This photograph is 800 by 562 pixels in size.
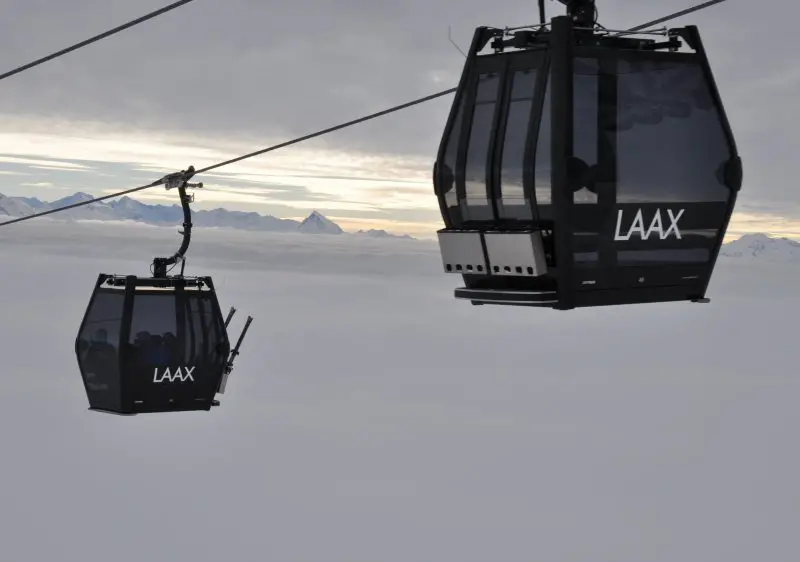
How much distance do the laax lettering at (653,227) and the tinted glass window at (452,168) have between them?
1.36 meters

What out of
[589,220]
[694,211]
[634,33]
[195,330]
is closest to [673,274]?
[694,211]

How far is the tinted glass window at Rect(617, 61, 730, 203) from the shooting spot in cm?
1095

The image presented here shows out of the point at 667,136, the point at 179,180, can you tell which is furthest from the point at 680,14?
the point at 179,180

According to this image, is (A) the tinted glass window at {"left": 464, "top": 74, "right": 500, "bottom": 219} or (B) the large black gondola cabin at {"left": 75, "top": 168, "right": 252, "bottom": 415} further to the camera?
(B) the large black gondola cabin at {"left": 75, "top": 168, "right": 252, "bottom": 415}

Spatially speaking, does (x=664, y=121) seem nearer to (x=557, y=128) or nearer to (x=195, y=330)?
(x=557, y=128)

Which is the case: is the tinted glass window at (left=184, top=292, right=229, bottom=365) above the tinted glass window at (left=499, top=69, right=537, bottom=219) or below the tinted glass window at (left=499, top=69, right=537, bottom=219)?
below

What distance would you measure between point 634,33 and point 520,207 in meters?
1.74

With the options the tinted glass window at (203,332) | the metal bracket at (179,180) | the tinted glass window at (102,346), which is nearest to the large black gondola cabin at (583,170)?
the metal bracket at (179,180)

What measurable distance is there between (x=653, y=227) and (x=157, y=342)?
34.3 feet

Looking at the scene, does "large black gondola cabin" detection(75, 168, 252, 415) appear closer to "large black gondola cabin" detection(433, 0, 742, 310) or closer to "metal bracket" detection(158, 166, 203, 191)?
"metal bracket" detection(158, 166, 203, 191)

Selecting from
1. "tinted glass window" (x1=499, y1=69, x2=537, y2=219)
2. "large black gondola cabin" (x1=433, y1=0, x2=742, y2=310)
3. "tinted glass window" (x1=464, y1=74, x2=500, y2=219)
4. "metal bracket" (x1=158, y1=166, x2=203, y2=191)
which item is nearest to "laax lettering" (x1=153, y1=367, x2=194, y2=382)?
"metal bracket" (x1=158, y1=166, x2=203, y2=191)

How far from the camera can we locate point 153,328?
19.9 metres

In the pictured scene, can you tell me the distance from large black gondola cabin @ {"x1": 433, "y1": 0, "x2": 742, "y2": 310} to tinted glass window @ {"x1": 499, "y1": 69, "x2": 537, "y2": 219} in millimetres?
12

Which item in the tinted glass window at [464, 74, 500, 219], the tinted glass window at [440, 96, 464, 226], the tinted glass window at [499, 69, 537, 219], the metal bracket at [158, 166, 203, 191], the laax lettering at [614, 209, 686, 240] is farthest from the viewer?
the metal bracket at [158, 166, 203, 191]
